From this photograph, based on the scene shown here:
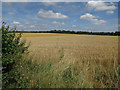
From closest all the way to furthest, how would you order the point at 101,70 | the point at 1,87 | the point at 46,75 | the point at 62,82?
1. the point at 1,87
2. the point at 62,82
3. the point at 46,75
4. the point at 101,70

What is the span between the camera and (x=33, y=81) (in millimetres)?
2494

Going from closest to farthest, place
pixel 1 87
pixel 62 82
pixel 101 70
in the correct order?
pixel 1 87 < pixel 62 82 < pixel 101 70

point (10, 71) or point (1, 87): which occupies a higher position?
point (10, 71)

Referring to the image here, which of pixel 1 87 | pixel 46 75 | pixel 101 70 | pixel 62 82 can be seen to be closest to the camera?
pixel 1 87

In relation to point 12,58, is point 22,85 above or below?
below

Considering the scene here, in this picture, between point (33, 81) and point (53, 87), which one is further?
point (33, 81)

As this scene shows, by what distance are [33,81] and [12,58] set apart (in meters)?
0.79

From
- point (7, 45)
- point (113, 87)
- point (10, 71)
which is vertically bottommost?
point (113, 87)

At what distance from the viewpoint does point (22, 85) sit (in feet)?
7.57

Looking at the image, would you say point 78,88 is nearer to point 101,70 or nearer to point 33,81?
point 33,81

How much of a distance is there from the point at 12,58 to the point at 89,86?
198 centimetres

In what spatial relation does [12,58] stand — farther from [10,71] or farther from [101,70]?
[101,70]

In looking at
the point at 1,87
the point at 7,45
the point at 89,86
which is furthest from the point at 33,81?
the point at 89,86

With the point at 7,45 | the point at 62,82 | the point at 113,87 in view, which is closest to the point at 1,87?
the point at 7,45
